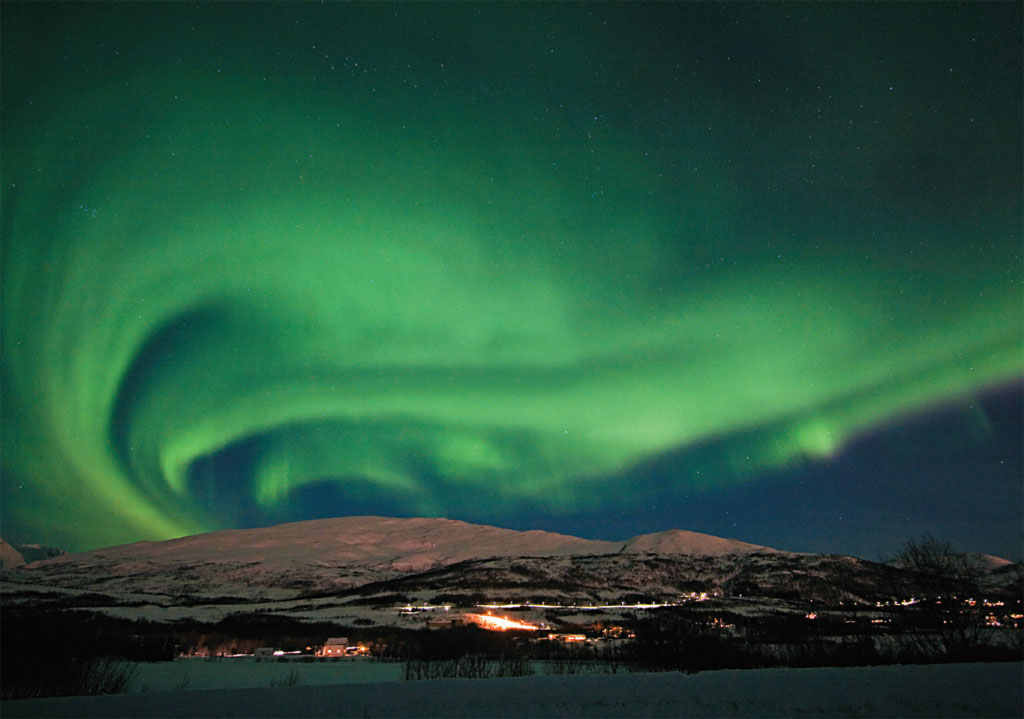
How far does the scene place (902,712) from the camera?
62.3 feet

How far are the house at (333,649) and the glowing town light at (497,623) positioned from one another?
687 inches

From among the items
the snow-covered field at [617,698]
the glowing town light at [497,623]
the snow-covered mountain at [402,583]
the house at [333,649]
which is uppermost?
the snow-covered mountain at [402,583]

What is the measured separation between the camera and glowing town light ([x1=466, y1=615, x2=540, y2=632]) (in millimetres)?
64000

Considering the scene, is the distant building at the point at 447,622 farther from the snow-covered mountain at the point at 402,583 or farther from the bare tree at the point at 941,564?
the bare tree at the point at 941,564

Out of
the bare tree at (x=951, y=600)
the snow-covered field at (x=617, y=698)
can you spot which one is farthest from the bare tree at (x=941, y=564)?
the snow-covered field at (x=617, y=698)

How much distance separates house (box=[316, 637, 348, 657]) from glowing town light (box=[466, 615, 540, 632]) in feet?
57.3

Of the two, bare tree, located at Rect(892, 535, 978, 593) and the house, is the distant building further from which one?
bare tree, located at Rect(892, 535, 978, 593)

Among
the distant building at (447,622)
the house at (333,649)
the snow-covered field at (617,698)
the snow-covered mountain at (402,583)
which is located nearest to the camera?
the snow-covered field at (617,698)

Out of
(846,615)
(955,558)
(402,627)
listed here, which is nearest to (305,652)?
(402,627)

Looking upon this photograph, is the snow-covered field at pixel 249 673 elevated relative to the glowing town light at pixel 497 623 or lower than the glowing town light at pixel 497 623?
lower

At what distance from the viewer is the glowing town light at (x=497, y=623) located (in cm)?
6400

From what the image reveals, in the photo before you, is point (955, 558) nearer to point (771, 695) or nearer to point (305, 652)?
point (771, 695)

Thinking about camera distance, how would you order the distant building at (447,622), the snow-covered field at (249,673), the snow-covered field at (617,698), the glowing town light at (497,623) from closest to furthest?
the snow-covered field at (617,698)
the snow-covered field at (249,673)
the glowing town light at (497,623)
the distant building at (447,622)

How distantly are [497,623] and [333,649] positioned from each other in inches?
963
